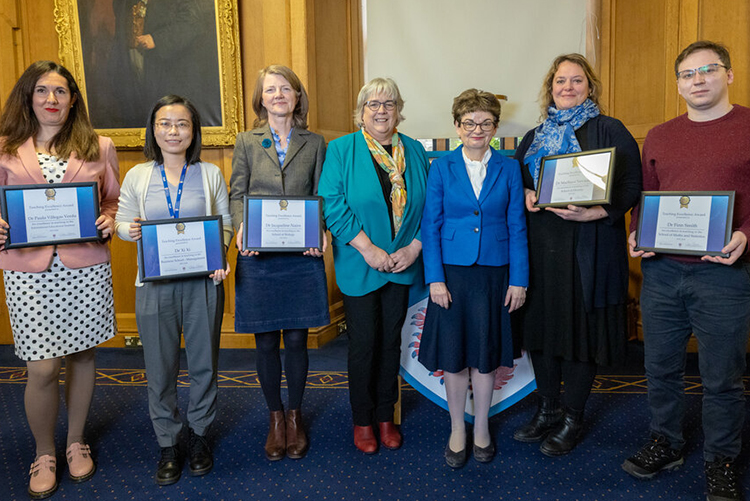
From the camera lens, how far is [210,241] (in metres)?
2.09

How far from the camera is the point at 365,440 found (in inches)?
95.3

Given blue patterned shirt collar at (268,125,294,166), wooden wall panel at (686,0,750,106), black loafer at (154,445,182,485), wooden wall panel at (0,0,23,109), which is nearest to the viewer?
black loafer at (154,445,182,485)

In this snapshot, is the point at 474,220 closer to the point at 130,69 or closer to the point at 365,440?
the point at 365,440

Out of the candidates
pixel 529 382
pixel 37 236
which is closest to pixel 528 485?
pixel 529 382

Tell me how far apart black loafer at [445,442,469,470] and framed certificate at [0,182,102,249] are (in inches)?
67.3

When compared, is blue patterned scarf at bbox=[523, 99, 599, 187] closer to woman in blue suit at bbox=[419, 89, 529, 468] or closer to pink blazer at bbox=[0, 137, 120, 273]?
woman in blue suit at bbox=[419, 89, 529, 468]

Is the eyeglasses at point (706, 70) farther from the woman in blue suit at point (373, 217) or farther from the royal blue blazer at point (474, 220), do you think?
the woman in blue suit at point (373, 217)

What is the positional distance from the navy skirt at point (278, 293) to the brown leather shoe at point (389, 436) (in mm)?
583

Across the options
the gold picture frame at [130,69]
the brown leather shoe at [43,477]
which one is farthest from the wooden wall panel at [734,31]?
the brown leather shoe at [43,477]

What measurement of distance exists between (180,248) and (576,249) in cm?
157

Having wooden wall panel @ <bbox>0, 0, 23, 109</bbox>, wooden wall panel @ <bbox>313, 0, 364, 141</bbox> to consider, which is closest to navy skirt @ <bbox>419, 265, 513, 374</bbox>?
wooden wall panel @ <bbox>313, 0, 364, 141</bbox>

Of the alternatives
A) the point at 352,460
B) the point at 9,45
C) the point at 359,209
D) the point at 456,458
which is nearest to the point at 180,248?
the point at 359,209

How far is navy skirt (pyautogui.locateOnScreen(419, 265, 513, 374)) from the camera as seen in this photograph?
7.20 ft

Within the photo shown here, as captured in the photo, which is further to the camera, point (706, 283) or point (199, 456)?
point (199, 456)
